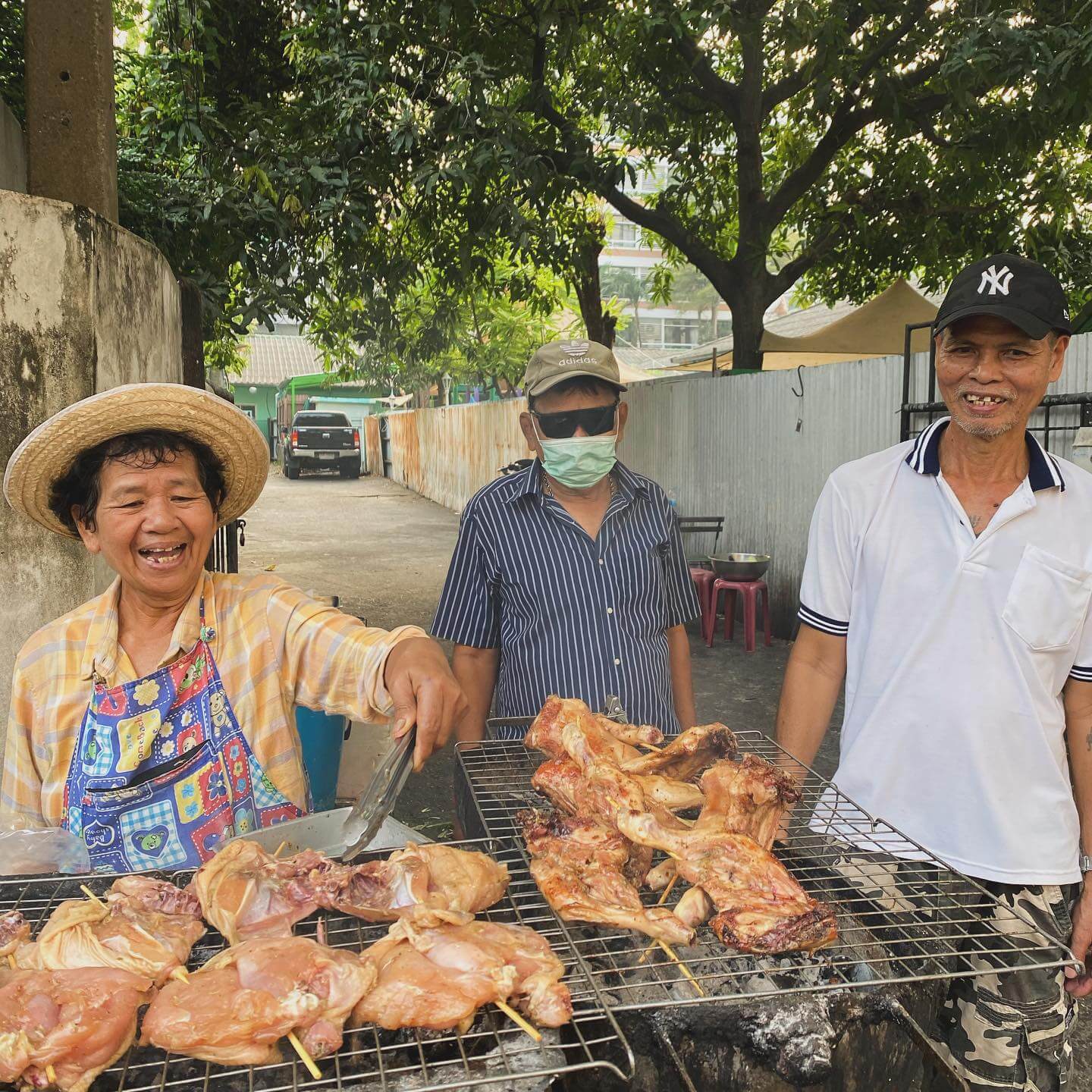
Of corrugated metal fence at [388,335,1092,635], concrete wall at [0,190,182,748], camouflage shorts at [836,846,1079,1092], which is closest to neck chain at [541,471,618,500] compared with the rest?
camouflage shorts at [836,846,1079,1092]

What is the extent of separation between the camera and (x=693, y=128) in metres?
11.4

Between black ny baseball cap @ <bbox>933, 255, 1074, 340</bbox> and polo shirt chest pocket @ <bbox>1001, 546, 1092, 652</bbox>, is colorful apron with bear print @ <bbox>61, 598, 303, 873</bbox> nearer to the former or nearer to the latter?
polo shirt chest pocket @ <bbox>1001, 546, 1092, 652</bbox>

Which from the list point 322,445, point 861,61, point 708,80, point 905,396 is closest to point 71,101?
point 708,80

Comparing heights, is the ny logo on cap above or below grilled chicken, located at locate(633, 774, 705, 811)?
above

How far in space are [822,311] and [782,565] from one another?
11.2 meters

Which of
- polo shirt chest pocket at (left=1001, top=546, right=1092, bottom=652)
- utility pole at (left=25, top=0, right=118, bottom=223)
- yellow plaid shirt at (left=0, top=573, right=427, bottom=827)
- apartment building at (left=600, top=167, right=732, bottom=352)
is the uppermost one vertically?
apartment building at (left=600, top=167, right=732, bottom=352)

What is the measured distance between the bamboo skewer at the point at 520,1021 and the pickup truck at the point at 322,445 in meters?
31.2

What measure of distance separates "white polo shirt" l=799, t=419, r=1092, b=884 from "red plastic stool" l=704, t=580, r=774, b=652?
6767 mm

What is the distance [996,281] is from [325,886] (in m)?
2.22

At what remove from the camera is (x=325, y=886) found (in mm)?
1905

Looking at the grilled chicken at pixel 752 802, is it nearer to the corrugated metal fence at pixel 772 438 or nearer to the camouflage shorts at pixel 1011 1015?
the camouflage shorts at pixel 1011 1015

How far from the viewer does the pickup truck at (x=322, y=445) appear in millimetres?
31906

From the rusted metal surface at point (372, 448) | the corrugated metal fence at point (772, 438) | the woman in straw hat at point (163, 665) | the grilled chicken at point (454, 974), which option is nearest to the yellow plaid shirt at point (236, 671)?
the woman in straw hat at point (163, 665)

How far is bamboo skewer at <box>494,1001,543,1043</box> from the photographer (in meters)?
1.50
